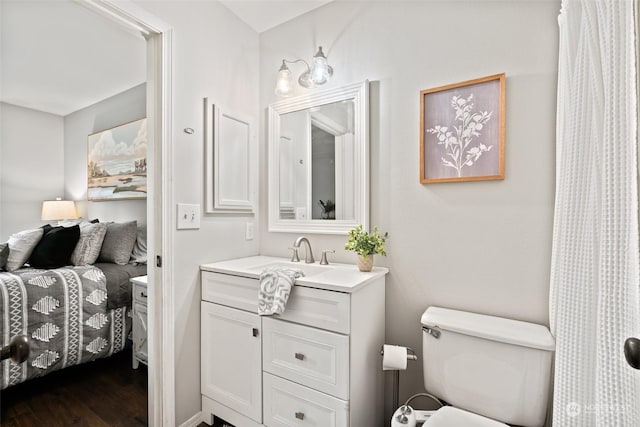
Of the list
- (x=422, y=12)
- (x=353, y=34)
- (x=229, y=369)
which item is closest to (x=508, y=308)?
(x=229, y=369)

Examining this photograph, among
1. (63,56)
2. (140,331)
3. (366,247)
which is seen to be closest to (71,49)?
(63,56)

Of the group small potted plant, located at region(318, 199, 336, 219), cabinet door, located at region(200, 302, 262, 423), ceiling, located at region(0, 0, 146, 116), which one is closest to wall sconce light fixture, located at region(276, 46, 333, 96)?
small potted plant, located at region(318, 199, 336, 219)

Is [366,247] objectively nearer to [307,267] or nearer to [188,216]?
[307,267]

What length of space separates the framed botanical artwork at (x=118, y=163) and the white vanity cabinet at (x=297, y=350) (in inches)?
68.8

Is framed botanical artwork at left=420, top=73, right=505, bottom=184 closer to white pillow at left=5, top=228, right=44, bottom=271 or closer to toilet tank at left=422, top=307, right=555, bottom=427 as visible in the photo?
toilet tank at left=422, top=307, right=555, bottom=427

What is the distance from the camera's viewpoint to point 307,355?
1.31 m

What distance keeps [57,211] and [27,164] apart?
0.69m

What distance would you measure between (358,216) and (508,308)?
2.77ft

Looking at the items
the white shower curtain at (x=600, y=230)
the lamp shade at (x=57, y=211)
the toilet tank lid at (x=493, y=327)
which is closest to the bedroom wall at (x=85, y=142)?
the lamp shade at (x=57, y=211)

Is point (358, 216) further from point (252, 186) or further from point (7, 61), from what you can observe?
point (7, 61)

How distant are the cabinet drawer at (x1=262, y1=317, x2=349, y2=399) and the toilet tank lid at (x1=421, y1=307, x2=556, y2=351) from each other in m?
0.41

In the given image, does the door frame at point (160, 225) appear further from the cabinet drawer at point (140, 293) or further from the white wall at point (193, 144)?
the cabinet drawer at point (140, 293)

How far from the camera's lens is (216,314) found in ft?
5.35

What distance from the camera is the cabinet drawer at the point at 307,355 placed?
1230 millimetres
